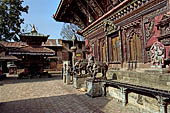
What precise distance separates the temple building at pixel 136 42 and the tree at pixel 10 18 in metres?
23.7

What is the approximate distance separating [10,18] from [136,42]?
30472 millimetres

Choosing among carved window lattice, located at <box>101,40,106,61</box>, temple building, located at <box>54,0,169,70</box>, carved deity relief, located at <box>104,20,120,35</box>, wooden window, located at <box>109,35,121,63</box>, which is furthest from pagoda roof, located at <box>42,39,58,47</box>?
wooden window, located at <box>109,35,121,63</box>

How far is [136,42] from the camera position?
5.88 metres

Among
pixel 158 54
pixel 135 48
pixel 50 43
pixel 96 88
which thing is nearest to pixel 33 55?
pixel 50 43

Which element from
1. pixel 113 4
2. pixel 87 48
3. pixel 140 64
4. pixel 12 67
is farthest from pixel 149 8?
pixel 12 67

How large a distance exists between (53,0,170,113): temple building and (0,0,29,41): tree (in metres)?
23.7

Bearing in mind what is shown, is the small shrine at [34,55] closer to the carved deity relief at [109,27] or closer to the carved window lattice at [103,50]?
the carved window lattice at [103,50]

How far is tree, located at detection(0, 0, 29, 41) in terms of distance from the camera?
2695cm

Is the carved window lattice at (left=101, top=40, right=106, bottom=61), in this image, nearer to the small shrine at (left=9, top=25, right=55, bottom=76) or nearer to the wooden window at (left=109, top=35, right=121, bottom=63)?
the wooden window at (left=109, top=35, right=121, bottom=63)

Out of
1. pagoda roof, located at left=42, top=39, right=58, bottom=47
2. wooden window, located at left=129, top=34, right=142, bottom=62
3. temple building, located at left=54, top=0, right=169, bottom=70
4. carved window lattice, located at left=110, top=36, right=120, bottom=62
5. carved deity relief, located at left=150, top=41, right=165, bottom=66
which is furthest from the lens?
pagoda roof, located at left=42, top=39, right=58, bottom=47

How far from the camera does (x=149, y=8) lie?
4992mm

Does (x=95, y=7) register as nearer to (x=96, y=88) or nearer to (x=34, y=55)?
(x=96, y=88)

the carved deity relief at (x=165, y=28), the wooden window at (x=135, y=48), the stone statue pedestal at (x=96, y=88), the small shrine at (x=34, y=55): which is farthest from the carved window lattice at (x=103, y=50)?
the small shrine at (x=34, y=55)

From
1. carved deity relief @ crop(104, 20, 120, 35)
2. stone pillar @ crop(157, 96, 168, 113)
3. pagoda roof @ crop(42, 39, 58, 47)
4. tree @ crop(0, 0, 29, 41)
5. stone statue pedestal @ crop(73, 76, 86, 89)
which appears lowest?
stone statue pedestal @ crop(73, 76, 86, 89)
